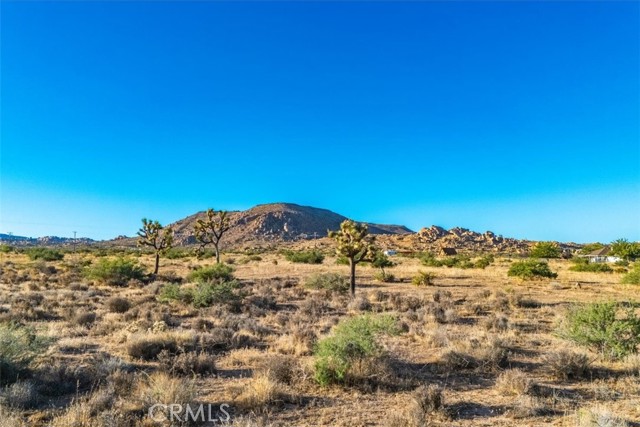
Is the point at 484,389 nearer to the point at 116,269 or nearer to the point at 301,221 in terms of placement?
the point at 116,269

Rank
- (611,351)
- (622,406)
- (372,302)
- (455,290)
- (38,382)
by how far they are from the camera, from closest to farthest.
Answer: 1. (622,406)
2. (38,382)
3. (611,351)
4. (372,302)
5. (455,290)

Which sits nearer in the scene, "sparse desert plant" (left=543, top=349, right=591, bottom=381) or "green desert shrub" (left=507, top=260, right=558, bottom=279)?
"sparse desert plant" (left=543, top=349, right=591, bottom=381)

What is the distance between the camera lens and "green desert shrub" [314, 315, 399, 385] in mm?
7758

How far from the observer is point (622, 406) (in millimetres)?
6820

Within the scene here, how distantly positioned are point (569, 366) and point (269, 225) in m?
143

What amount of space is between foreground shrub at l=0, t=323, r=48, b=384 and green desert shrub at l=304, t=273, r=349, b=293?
17002mm

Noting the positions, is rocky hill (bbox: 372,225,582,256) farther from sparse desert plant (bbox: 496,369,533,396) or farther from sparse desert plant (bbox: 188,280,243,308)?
sparse desert plant (bbox: 496,369,533,396)

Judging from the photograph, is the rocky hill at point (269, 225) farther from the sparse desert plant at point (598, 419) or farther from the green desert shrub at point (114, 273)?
the sparse desert plant at point (598, 419)

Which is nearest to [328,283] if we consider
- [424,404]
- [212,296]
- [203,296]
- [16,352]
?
[212,296]

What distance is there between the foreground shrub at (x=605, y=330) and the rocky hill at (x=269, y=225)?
120m

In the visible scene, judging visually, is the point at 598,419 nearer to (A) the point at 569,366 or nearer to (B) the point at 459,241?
(A) the point at 569,366

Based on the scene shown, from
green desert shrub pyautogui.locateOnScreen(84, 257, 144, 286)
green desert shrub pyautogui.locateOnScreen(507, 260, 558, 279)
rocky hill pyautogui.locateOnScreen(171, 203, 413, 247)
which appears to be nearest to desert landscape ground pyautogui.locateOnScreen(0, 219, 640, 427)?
green desert shrub pyautogui.locateOnScreen(84, 257, 144, 286)

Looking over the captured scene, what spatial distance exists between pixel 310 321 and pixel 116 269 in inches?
683

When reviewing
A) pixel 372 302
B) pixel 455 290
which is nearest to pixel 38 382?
pixel 372 302
